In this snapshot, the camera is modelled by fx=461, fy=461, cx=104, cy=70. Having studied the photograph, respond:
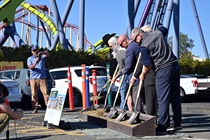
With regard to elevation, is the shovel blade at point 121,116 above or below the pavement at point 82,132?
above

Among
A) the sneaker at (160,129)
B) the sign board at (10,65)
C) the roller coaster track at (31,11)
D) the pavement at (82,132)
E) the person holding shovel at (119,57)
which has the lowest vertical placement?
the pavement at (82,132)

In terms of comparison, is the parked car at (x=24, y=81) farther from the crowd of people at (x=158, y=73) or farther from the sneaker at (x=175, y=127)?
the sneaker at (x=175, y=127)

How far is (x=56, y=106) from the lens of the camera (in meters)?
8.63

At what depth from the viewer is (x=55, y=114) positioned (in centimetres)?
851

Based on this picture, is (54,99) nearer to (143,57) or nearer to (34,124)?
(34,124)

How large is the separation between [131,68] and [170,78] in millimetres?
1128

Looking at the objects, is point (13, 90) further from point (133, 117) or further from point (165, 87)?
point (165, 87)

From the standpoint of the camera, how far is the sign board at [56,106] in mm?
8383

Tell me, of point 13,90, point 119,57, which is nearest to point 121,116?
point 119,57

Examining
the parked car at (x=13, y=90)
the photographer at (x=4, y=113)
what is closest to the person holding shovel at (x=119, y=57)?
the photographer at (x=4, y=113)

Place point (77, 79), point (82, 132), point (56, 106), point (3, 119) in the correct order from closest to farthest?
1. point (3, 119)
2. point (82, 132)
3. point (56, 106)
4. point (77, 79)

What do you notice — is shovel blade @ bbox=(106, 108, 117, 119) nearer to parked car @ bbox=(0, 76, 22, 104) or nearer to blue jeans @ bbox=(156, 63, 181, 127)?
blue jeans @ bbox=(156, 63, 181, 127)

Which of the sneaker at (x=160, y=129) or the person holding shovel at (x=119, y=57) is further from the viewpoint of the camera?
the person holding shovel at (x=119, y=57)

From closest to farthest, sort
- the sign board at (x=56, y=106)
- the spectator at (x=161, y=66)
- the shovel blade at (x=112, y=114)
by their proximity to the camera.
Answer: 1. the spectator at (x=161, y=66)
2. the sign board at (x=56, y=106)
3. the shovel blade at (x=112, y=114)
